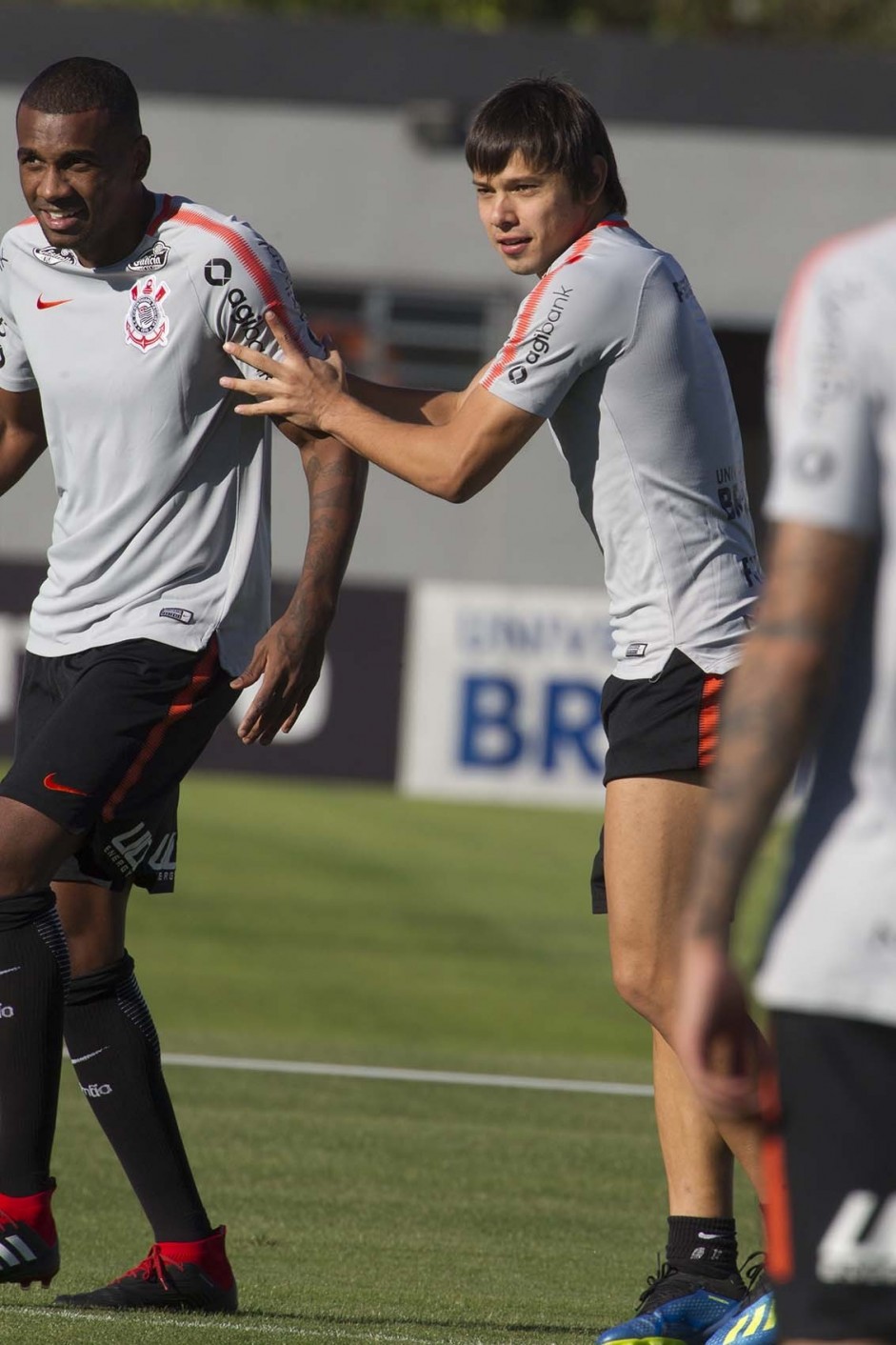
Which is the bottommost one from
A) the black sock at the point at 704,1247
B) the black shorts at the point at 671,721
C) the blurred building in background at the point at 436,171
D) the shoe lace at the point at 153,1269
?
the shoe lace at the point at 153,1269

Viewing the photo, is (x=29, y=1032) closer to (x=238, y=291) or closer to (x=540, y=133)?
(x=238, y=291)

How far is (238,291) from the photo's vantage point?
453cm

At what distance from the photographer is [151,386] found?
4.50m

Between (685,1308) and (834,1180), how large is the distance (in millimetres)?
2116

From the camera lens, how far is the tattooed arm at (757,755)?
2.30m

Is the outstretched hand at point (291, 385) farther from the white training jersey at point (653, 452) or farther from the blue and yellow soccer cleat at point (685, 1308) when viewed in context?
the blue and yellow soccer cleat at point (685, 1308)

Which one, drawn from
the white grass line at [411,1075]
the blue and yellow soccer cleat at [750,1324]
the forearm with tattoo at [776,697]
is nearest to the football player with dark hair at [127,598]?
the blue and yellow soccer cleat at [750,1324]

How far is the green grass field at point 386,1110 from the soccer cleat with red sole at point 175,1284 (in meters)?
0.08

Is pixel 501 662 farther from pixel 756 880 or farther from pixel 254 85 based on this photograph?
pixel 254 85

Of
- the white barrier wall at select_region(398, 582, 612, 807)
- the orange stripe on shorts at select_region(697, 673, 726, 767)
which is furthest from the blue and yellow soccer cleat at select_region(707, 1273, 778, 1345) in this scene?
the white barrier wall at select_region(398, 582, 612, 807)

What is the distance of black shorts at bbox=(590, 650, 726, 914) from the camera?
167 inches

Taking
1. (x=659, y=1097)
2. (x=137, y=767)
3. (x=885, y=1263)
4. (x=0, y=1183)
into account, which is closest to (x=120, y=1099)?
(x=0, y=1183)

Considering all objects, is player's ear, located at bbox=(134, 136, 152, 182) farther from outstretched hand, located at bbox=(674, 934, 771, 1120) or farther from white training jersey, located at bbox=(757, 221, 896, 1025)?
outstretched hand, located at bbox=(674, 934, 771, 1120)

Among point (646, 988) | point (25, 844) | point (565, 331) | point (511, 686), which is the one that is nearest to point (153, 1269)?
point (25, 844)
